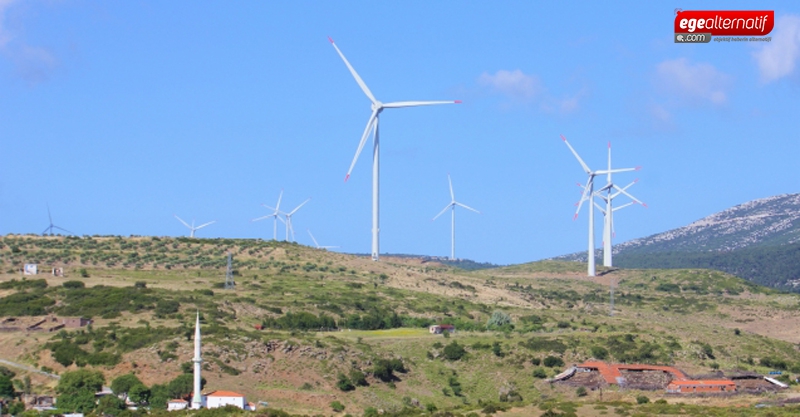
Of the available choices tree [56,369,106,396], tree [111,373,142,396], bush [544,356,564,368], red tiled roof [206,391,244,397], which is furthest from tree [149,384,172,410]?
bush [544,356,564,368]

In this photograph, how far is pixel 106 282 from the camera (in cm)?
12800

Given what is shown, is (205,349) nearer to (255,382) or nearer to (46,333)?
(255,382)

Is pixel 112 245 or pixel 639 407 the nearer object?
pixel 639 407

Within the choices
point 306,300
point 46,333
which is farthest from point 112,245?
point 46,333

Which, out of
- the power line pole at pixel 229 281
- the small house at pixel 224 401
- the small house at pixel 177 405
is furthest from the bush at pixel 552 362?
the power line pole at pixel 229 281

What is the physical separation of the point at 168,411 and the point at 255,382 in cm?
1205

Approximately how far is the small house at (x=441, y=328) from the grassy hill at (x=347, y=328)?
4.92 feet

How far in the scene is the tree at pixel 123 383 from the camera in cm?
8325

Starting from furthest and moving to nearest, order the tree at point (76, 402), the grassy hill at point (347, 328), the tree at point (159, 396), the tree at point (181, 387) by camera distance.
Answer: the grassy hill at point (347, 328) → the tree at point (181, 387) → the tree at point (159, 396) → the tree at point (76, 402)

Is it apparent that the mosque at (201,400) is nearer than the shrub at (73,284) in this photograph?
Yes

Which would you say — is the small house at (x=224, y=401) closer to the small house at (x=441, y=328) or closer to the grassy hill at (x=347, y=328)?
the grassy hill at (x=347, y=328)

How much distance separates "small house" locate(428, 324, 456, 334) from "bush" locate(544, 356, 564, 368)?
A: 50.1 feet

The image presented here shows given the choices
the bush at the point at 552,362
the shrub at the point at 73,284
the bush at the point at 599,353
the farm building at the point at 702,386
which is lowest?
the farm building at the point at 702,386

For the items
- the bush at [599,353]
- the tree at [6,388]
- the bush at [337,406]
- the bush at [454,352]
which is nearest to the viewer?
the tree at [6,388]
